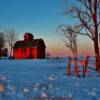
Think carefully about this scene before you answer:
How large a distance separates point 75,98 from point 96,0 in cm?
1870

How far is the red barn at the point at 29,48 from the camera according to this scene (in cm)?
8928

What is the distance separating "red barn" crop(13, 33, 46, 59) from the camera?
89.3 metres

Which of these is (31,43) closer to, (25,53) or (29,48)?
(29,48)

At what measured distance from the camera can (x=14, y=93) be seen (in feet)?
33.6

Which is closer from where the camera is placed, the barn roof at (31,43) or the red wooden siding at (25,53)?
the red wooden siding at (25,53)

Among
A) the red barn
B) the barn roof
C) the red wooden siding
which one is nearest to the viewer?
the red barn

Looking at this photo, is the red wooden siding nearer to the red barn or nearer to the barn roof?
the red barn

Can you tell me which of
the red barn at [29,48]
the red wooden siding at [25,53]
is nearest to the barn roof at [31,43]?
the red barn at [29,48]

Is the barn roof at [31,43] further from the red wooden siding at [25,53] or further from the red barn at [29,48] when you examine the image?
the red wooden siding at [25,53]

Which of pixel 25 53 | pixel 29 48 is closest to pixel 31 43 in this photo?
pixel 29 48

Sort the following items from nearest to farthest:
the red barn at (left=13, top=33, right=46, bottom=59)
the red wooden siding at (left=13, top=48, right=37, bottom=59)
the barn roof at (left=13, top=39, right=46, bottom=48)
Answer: the red barn at (left=13, top=33, right=46, bottom=59) → the red wooden siding at (left=13, top=48, right=37, bottom=59) → the barn roof at (left=13, top=39, right=46, bottom=48)

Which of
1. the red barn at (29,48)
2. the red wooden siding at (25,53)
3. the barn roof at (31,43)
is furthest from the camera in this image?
the barn roof at (31,43)

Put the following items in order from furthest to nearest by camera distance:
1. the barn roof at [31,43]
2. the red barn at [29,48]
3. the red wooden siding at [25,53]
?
1. the barn roof at [31,43]
2. the red wooden siding at [25,53]
3. the red barn at [29,48]

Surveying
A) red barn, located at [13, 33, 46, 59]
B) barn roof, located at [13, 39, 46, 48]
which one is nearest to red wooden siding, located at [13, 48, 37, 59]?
red barn, located at [13, 33, 46, 59]
